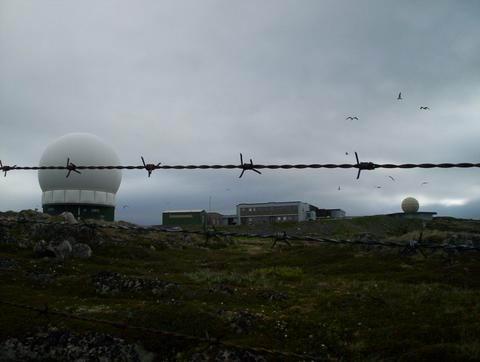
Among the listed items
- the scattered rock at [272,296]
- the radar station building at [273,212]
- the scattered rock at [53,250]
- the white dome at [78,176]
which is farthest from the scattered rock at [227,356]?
the radar station building at [273,212]

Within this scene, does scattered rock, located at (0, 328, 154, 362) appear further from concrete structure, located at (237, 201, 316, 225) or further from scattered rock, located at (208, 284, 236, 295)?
concrete structure, located at (237, 201, 316, 225)

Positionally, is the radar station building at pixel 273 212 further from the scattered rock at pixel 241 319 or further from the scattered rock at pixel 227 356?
the scattered rock at pixel 227 356

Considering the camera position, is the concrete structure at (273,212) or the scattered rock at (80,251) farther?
the concrete structure at (273,212)

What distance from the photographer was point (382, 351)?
9711 millimetres

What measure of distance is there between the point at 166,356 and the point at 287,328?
3.45m

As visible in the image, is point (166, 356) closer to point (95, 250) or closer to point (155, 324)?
point (155, 324)

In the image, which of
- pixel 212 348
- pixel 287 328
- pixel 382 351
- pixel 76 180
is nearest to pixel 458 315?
pixel 382 351

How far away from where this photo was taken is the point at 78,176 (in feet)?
218

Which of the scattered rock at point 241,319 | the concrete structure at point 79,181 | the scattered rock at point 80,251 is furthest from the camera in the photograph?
the concrete structure at point 79,181

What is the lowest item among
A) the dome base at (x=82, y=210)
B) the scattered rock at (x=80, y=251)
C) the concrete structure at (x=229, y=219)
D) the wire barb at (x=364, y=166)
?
the concrete structure at (x=229, y=219)

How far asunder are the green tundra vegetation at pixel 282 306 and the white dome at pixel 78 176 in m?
43.3

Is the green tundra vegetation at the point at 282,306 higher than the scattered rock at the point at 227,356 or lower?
higher

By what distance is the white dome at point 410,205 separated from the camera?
4697 inches

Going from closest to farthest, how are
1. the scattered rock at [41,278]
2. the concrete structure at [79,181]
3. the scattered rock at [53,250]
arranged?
the scattered rock at [41,278] → the scattered rock at [53,250] → the concrete structure at [79,181]
